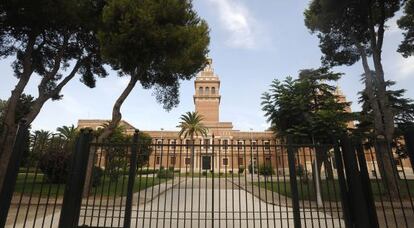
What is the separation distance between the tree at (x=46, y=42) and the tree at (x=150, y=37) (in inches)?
97.2

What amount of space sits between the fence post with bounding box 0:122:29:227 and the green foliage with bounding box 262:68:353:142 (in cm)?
1177

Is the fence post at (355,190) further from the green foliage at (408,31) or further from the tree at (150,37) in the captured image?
the green foliage at (408,31)

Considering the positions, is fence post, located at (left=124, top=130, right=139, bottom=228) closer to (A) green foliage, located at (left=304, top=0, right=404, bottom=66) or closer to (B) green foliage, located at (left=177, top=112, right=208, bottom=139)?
(A) green foliage, located at (left=304, top=0, right=404, bottom=66)

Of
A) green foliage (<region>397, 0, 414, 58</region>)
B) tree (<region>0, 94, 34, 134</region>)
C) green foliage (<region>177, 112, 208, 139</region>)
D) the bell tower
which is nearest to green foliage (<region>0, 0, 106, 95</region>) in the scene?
tree (<region>0, 94, 34, 134</region>)

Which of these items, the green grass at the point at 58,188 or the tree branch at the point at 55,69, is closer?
the green grass at the point at 58,188

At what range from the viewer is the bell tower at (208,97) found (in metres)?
54.4

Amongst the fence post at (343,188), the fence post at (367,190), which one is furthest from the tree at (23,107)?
the fence post at (367,190)

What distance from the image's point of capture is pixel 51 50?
48.4 feet

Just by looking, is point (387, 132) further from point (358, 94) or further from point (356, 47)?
point (358, 94)

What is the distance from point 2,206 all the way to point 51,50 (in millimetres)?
13051

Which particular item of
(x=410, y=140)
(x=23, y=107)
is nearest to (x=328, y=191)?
(x=410, y=140)

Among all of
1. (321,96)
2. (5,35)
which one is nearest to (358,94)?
(321,96)

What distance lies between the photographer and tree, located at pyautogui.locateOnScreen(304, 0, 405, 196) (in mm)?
14086

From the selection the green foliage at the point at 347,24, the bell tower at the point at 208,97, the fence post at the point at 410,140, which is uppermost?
the bell tower at the point at 208,97
